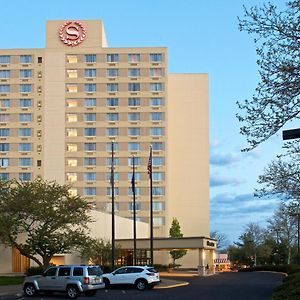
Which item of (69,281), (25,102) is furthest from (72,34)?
(69,281)

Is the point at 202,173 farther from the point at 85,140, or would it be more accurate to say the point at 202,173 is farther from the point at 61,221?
the point at 61,221

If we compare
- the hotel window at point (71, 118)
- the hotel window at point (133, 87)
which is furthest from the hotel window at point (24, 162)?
the hotel window at point (133, 87)

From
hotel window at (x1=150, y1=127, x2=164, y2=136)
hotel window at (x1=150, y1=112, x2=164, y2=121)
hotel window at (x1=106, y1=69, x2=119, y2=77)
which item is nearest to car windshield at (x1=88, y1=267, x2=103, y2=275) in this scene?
hotel window at (x1=150, y1=127, x2=164, y2=136)

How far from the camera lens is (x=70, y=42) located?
114 m

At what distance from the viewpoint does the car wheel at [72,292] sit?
1312 inches

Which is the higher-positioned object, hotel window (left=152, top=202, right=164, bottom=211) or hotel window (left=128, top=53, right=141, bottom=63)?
hotel window (left=128, top=53, right=141, bottom=63)

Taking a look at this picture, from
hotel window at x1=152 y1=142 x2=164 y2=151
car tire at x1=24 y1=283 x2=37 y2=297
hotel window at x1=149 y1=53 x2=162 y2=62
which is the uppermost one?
hotel window at x1=149 y1=53 x2=162 y2=62

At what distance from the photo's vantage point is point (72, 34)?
115 metres

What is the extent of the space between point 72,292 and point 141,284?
31.6ft

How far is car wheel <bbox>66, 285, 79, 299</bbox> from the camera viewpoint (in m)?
33.3

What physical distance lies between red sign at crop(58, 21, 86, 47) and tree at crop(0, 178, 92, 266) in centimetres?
6053

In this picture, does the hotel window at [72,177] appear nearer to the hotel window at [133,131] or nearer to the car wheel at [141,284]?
the hotel window at [133,131]

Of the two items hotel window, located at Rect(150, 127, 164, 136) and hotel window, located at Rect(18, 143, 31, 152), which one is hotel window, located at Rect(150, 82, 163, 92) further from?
hotel window, located at Rect(18, 143, 31, 152)

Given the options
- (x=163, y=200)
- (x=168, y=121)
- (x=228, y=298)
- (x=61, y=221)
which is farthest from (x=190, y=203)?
(x=228, y=298)
